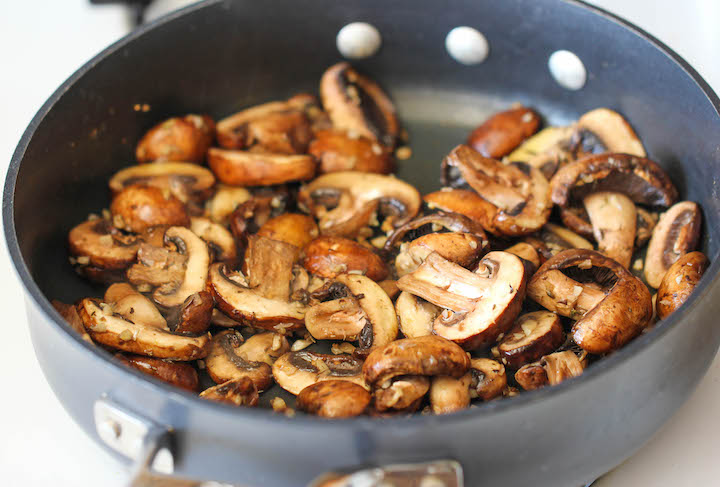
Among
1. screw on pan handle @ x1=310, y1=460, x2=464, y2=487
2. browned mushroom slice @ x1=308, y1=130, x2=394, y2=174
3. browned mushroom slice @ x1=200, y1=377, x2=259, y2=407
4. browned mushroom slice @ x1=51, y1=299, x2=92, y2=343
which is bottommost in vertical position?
browned mushroom slice @ x1=200, y1=377, x2=259, y2=407

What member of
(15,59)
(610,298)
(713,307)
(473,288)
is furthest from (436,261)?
(15,59)

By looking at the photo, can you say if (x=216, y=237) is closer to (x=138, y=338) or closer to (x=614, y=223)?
(x=138, y=338)

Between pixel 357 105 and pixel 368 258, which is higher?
pixel 357 105

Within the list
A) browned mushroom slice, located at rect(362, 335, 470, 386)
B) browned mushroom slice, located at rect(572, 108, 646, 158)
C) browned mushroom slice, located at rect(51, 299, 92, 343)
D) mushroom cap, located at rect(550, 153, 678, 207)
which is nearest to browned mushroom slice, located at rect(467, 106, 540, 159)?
browned mushroom slice, located at rect(572, 108, 646, 158)

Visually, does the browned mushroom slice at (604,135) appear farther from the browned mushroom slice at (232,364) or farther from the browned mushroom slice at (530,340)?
the browned mushroom slice at (232,364)

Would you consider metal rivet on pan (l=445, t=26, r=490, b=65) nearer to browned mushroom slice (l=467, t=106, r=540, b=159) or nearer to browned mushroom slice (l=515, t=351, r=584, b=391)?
browned mushroom slice (l=467, t=106, r=540, b=159)

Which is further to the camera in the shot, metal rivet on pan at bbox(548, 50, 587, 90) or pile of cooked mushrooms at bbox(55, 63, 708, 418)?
metal rivet on pan at bbox(548, 50, 587, 90)

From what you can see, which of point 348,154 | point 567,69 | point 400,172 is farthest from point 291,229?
point 567,69

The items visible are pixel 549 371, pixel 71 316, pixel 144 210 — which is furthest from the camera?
pixel 144 210
